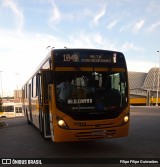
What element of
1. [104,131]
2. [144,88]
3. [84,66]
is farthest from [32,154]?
[144,88]

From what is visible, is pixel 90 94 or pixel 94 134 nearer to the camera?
pixel 94 134

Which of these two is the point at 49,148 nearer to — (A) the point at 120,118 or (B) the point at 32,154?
(B) the point at 32,154

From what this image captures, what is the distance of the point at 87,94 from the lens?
905 cm

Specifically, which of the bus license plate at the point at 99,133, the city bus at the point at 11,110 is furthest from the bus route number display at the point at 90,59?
the city bus at the point at 11,110

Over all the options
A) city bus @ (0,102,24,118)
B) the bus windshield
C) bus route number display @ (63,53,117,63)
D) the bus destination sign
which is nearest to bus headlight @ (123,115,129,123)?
the bus windshield

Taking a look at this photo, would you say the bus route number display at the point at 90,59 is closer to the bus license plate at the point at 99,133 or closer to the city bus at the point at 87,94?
the city bus at the point at 87,94

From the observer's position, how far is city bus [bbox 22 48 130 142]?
8.84 meters

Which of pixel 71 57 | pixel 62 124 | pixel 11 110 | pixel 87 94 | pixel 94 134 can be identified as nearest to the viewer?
pixel 62 124

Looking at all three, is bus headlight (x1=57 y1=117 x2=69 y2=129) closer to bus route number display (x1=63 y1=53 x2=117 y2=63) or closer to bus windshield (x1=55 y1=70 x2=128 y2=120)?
bus windshield (x1=55 y1=70 x2=128 y2=120)

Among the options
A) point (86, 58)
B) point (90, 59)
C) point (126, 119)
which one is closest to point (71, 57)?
point (86, 58)

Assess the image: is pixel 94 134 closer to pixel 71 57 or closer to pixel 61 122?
pixel 61 122

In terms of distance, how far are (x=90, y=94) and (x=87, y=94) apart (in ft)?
0.30

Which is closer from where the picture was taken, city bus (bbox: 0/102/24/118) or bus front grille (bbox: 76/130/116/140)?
bus front grille (bbox: 76/130/116/140)

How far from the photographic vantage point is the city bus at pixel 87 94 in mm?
8844
